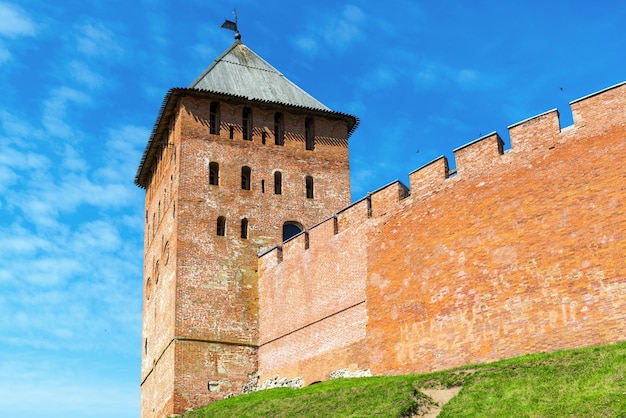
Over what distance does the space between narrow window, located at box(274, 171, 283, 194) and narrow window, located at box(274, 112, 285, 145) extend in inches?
41.8

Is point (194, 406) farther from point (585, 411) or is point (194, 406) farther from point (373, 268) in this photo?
point (585, 411)

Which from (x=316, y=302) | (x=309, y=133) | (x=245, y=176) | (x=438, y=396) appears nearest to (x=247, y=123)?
(x=245, y=176)

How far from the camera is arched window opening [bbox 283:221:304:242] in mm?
27938

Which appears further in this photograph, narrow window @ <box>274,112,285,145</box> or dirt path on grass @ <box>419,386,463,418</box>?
narrow window @ <box>274,112,285,145</box>

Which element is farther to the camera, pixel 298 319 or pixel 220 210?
pixel 220 210

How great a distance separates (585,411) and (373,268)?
9.39 m

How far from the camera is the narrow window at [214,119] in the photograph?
28.2 m

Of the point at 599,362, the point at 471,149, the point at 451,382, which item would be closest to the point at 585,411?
the point at 599,362

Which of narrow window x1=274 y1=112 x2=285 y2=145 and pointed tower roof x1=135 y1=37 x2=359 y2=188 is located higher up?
pointed tower roof x1=135 y1=37 x2=359 y2=188

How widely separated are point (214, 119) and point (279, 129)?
208 centimetres

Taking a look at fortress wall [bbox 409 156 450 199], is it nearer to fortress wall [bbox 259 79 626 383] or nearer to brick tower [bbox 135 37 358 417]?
fortress wall [bbox 259 79 626 383]

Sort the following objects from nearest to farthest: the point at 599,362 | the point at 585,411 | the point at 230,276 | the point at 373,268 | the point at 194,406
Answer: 1. the point at 585,411
2. the point at 599,362
3. the point at 373,268
4. the point at 194,406
5. the point at 230,276

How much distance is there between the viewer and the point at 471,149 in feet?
68.0

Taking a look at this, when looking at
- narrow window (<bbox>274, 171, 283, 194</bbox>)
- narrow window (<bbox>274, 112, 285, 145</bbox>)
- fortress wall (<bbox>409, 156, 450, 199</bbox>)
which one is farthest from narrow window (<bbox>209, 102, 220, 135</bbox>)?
fortress wall (<bbox>409, 156, 450, 199</bbox>)
